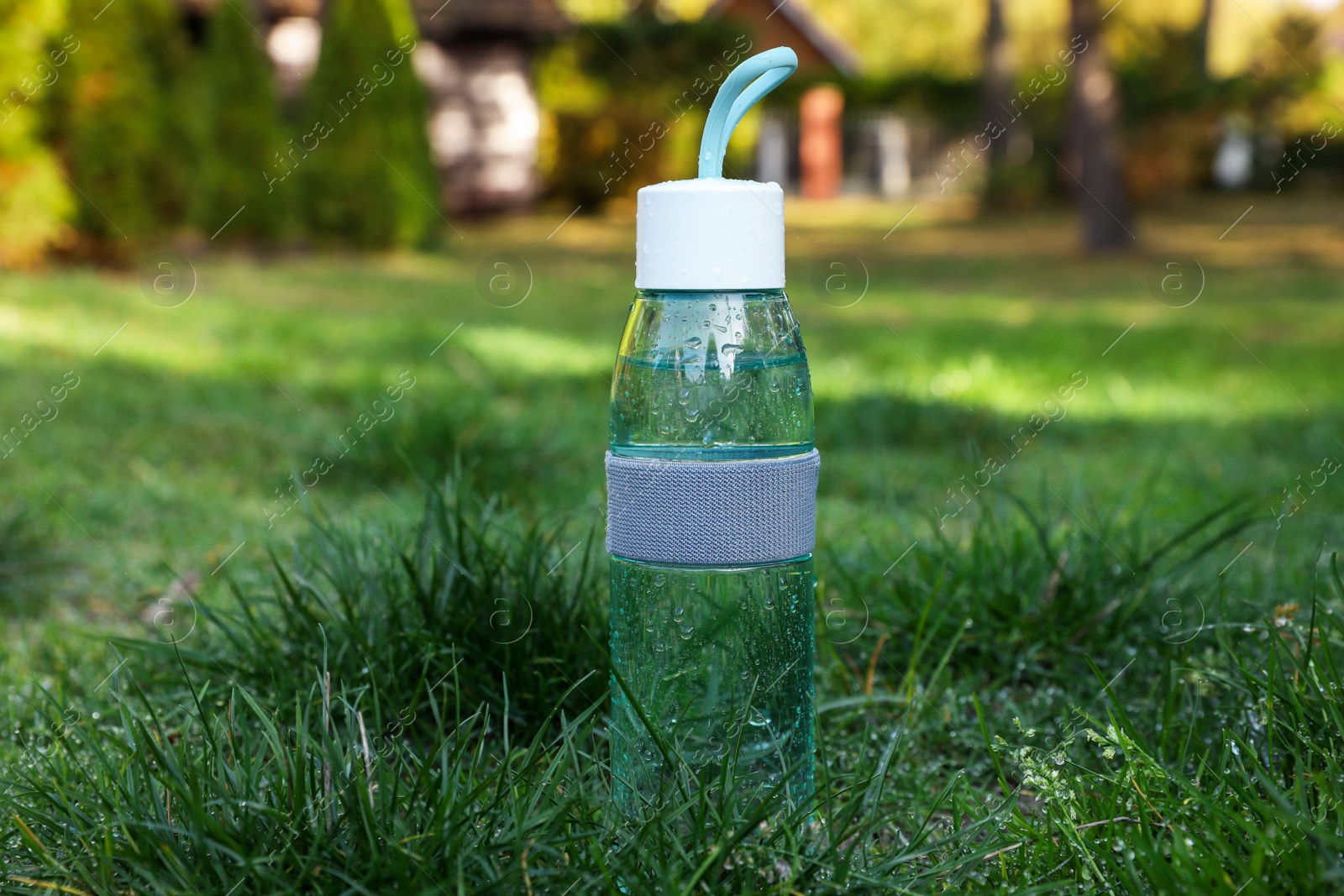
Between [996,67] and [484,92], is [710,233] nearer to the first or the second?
[484,92]

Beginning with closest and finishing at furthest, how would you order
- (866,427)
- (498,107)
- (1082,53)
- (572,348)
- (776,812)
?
1. (776,812)
2. (866,427)
3. (572,348)
4. (1082,53)
5. (498,107)

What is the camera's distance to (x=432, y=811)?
5.76 ft

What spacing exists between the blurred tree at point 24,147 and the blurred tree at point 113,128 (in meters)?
0.52

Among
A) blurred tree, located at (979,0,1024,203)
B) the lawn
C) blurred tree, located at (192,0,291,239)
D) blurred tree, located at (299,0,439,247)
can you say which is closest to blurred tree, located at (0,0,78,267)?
the lawn

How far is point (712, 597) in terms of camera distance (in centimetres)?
205

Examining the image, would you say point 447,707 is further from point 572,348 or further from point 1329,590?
point 572,348

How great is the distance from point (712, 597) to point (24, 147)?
28.9 ft

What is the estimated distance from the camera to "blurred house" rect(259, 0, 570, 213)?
63.6 ft

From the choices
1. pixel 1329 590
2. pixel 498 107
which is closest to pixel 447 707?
pixel 1329 590

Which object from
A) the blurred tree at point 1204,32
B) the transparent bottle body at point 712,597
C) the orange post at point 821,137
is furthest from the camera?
the orange post at point 821,137

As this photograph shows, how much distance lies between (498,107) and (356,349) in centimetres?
1438

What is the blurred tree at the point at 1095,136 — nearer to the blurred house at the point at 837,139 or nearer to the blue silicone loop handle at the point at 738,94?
the blue silicone loop handle at the point at 738,94

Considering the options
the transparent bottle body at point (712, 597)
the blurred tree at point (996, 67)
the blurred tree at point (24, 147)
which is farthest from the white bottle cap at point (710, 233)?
the blurred tree at point (996, 67)

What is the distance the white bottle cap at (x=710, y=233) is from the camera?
182 centimetres
